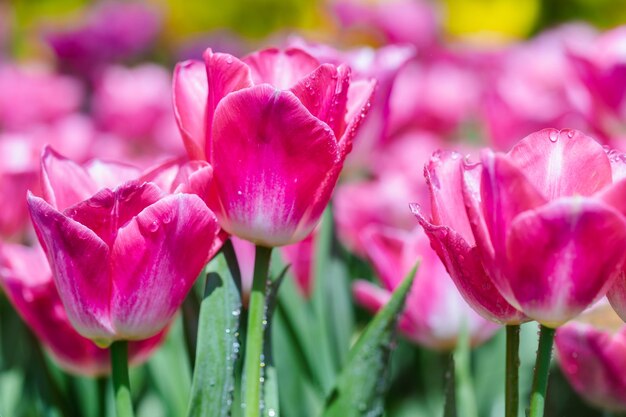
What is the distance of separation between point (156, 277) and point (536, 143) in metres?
0.19

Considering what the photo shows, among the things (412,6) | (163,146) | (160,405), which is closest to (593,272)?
(160,405)

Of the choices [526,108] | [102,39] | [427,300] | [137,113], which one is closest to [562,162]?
[427,300]

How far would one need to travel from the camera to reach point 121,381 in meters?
0.53

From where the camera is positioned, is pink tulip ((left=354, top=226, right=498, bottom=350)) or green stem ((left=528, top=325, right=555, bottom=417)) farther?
pink tulip ((left=354, top=226, right=498, bottom=350))

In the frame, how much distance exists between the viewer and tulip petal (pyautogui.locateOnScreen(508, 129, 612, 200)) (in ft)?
1.56

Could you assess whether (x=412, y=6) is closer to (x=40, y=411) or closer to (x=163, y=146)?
(x=163, y=146)

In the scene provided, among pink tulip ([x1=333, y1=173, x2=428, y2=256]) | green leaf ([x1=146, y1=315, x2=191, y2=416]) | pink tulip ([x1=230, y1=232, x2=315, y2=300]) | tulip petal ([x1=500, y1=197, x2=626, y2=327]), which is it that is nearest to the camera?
tulip petal ([x1=500, y1=197, x2=626, y2=327])

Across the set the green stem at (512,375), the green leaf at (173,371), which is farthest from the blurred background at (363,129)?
the green stem at (512,375)

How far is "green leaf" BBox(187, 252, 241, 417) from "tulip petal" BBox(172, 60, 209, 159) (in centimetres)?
7

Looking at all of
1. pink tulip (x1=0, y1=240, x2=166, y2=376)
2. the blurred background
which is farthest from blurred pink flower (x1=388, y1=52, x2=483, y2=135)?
pink tulip (x1=0, y1=240, x2=166, y2=376)

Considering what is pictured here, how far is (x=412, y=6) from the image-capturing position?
2.10 metres

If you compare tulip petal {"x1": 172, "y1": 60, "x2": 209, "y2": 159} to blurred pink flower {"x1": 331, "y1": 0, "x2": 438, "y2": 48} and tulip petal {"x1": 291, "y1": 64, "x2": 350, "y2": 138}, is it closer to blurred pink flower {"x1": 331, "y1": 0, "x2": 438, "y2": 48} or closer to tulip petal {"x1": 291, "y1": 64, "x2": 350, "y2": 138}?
tulip petal {"x1": 291, "y1": 64, "x2": 350, "y2": 138}

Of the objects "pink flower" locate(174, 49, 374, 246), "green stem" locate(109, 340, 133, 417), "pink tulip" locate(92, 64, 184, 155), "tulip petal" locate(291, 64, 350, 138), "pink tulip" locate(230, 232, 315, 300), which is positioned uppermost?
"pink tulip" locate(92, 64, 184, 155)

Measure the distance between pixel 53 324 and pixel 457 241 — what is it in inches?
12.4
